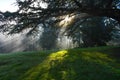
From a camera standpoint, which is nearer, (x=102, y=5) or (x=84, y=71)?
(x=84, y=71)

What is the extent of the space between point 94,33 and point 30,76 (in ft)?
69.3

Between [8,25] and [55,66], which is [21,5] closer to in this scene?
[8,25]

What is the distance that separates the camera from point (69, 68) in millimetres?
18047

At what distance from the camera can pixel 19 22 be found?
71.3ft

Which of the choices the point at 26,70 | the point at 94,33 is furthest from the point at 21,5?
the point at 94,33

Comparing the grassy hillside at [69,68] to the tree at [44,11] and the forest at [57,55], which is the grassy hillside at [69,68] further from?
the tree at [44,11]

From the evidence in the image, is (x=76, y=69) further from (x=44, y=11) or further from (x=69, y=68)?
(x=44, y=11)

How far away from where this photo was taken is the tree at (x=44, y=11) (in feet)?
70.2

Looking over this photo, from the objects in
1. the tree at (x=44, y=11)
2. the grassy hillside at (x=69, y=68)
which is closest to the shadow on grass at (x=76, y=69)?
the grassy hillside at (x=69, y=68)

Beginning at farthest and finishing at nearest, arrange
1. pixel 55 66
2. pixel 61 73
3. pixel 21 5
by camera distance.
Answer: pixel 21 5 < pixel 55 66 < pixel 61 73

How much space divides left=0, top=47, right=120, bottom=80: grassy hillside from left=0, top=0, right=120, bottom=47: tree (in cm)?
273

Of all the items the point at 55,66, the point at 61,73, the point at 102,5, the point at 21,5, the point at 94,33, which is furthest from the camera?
the point at 94,33

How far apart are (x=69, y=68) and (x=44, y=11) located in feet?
18.1

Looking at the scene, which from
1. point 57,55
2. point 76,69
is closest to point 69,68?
point 76,69
